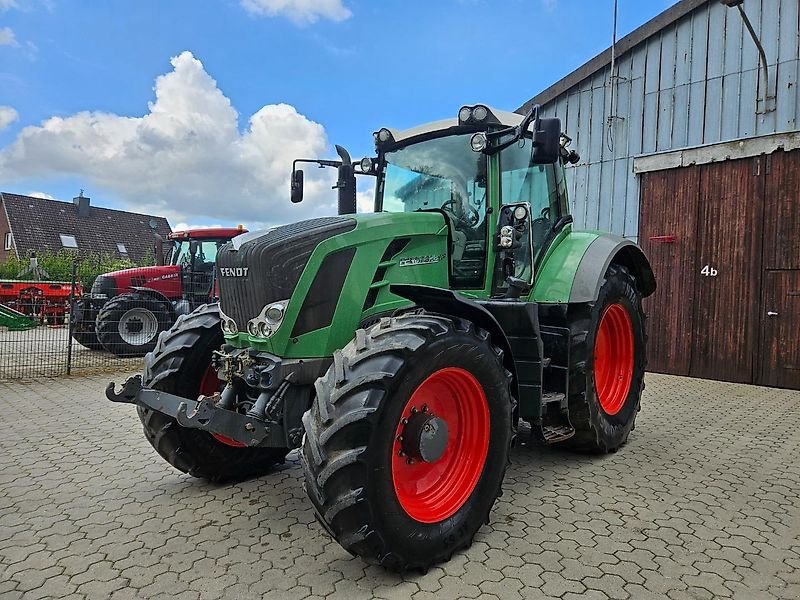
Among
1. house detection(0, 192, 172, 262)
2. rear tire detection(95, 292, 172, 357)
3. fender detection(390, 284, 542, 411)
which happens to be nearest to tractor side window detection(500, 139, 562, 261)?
fender detection(390, 284, 542, 411)

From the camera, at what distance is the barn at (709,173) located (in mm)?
7316

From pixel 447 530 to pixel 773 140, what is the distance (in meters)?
7.24

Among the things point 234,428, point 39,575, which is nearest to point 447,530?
point 234,428

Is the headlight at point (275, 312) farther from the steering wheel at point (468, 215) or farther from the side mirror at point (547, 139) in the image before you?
the side mirror at point (547, 139)

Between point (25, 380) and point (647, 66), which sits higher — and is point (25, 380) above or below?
below

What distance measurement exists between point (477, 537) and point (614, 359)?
2.50 meters

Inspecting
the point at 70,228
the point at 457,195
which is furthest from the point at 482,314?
the point at 70,228

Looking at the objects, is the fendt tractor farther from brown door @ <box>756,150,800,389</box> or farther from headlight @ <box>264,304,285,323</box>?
brown door @ <box>756,150,800,389</box>

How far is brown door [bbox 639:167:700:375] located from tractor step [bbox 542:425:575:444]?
4.99 meters

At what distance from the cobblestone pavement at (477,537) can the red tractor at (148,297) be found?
17.0 feet

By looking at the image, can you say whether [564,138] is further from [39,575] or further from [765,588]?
[39,575]

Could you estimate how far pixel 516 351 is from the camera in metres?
3.50

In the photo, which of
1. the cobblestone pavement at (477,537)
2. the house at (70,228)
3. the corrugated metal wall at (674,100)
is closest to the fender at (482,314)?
the cobblestone pavement at (477,537)

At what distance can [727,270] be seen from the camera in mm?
7832
